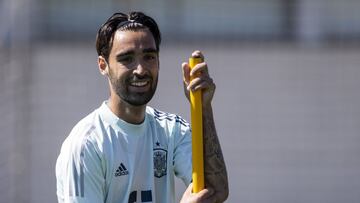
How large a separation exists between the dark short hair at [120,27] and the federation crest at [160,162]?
0.54 m

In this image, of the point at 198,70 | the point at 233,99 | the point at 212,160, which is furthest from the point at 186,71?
the point at 233,99

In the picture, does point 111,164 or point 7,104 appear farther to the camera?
point 7,104

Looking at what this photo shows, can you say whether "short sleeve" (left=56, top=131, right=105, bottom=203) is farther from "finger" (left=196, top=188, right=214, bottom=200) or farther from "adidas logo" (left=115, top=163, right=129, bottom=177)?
"finger" (left=196, top=188, right=214, bottom=200)

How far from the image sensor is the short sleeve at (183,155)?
5.02 metres

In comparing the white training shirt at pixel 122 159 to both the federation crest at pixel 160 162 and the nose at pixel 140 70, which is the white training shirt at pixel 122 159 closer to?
the federation crest at pixel 160 162

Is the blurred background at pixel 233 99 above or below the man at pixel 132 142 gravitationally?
below

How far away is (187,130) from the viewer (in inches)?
204

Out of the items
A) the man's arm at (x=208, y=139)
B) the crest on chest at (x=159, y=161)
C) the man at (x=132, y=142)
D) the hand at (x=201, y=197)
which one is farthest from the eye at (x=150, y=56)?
the hand at (x=201, y=197)

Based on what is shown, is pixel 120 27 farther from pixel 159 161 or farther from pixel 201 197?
pixel 201 197

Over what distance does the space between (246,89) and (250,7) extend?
1.09 m

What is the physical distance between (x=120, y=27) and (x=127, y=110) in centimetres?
42

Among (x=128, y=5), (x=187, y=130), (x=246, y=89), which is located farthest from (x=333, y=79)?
(x=187, y=130)

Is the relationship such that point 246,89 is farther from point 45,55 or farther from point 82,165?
point 82,165

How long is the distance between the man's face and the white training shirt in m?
0.20
